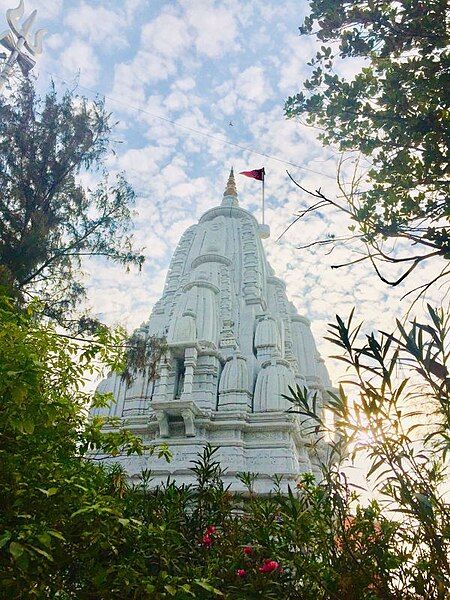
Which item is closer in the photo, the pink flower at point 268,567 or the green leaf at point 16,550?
the green leaf at point 16,550

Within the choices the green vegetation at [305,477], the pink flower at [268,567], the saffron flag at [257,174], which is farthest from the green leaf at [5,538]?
the saffron flag at [257,174]

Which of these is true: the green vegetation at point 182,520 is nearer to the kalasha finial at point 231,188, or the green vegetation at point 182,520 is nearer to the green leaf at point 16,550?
the green leaf at point 16,550

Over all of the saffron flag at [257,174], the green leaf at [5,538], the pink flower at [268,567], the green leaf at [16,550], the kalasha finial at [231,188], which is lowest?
the green leaf at [16,550]

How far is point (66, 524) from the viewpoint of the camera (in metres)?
3.56

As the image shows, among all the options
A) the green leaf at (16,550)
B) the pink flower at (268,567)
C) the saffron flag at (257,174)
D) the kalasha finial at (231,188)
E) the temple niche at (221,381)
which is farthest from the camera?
the kalasha finial at (231,188)

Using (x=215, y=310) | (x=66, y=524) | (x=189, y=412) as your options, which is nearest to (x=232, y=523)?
A: (x=66, y=524)

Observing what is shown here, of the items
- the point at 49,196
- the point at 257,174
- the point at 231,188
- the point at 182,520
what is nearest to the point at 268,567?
the point at 182,520

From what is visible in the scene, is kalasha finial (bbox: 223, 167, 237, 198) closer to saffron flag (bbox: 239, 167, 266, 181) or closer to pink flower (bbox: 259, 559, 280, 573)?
saffron flag (bbox: 239, 167, 266, 181)

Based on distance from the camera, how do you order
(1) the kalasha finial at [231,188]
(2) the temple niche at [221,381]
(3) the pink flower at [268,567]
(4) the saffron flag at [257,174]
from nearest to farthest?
(3) the pink flower at [268,567] < (2) the temple niche at [221,381] < (4) the saffron flag at [257,174] < (1) the kalasha finial at [231,188]

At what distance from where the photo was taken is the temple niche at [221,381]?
12633 mm

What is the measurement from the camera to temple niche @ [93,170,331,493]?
41.4ft

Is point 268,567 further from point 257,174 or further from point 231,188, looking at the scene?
point 231,188

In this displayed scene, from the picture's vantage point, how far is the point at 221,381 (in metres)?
14.2

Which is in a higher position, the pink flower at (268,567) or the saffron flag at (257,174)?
the saffron flag at (257,174)
